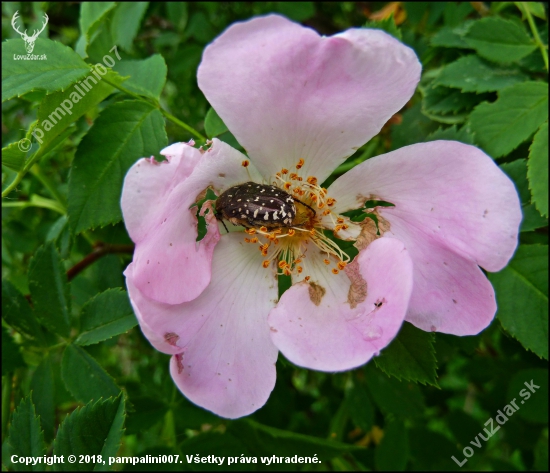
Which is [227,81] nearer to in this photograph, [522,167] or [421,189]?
[421,189]

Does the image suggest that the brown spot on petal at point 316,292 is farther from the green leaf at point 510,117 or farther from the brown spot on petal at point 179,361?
the green leaf at point 510,117

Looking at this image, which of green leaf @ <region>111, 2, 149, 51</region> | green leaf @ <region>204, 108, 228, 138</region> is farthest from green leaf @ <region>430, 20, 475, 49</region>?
green leaf @ <region>111, 2, 149, 51</region>

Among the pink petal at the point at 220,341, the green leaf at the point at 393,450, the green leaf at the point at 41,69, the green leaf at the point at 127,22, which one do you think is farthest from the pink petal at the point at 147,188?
the green leaf at the point at 393,450

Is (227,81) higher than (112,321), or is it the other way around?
(227,81)

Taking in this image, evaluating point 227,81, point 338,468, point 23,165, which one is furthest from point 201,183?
point 338,468

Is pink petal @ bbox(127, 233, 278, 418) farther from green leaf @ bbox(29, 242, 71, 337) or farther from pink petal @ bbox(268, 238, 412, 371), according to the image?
green leaf @ bbox(29, 242, 71, 337)

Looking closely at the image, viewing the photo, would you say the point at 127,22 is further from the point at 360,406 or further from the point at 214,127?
the point at 360,406
